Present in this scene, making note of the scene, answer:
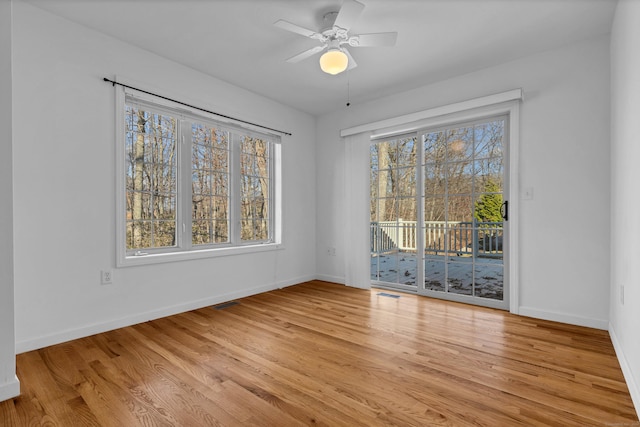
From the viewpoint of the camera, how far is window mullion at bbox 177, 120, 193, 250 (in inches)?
135

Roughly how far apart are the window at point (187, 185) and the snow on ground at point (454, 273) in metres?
1.78

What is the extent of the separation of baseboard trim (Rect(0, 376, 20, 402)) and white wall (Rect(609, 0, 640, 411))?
129 inches

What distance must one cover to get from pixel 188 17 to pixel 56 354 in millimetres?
2725

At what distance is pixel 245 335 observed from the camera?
2664 millimetres

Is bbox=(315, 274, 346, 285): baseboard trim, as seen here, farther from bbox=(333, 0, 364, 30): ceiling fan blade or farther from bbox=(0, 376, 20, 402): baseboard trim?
bbox=(0, 376, 20, 402): baseboard trim

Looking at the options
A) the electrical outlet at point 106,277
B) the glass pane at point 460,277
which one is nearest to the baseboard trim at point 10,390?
the electrical outlet at point 106,277

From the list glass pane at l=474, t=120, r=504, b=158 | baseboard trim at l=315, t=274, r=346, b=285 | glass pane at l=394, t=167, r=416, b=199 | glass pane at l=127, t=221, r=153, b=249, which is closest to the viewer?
glass pane at l=127, t=221, r=153, b=249

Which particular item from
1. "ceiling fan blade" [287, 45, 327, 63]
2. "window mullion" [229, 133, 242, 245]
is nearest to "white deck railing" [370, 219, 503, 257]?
"window mullion" [229, 133, 242, 245]

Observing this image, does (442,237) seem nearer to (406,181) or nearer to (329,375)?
(406,181)

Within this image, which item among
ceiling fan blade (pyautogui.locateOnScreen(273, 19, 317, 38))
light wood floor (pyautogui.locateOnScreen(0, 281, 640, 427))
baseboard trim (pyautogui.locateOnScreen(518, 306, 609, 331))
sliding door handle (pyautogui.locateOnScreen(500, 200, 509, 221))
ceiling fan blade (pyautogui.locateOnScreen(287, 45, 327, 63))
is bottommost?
light wood floor (pyautogui.locateOnScreen(0, 281, 640, 427))

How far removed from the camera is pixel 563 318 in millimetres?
2945

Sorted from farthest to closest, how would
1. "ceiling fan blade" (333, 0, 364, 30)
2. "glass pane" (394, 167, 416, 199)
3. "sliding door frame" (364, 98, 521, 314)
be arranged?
"glass pane" (394, 167, 416, 199) → "sliding door frame" (364, 98, 521, 314) → "ceiling fan blade" (333, 0, 364, 30)

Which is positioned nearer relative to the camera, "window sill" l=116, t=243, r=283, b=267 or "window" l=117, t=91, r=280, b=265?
"window sill" l=116, t=243, r=283, b=267

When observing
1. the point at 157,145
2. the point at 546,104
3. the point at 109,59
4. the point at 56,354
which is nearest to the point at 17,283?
the point at 56,354
